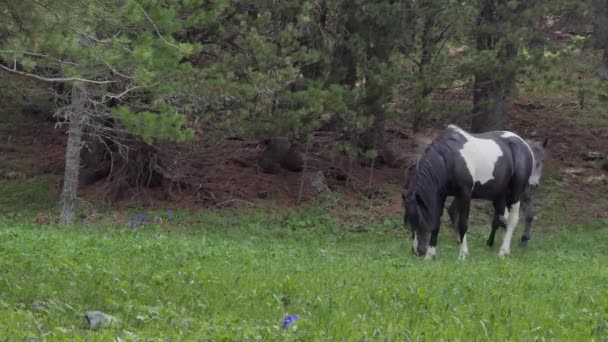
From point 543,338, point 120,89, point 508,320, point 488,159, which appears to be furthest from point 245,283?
point 120,89

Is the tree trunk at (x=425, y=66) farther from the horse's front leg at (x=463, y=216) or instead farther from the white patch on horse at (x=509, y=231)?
the horse's front leg at (x=463, y=216)

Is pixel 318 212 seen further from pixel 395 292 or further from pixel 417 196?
pixel 395 292

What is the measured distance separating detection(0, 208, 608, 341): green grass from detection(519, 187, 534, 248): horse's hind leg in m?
3.80

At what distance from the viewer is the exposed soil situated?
20797 mm

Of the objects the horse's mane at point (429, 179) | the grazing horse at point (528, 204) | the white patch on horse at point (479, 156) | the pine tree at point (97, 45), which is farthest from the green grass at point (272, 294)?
the grazing horse at point (528, 204)

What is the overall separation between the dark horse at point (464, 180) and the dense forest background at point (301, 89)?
2186 millimetres

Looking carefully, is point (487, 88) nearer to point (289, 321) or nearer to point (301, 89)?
point (301, 89)

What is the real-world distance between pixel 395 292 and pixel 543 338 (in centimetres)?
215

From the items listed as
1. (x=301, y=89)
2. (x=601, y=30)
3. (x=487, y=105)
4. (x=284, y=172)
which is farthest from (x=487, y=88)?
(x=284, y=172)

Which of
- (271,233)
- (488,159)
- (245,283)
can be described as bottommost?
(271,233)

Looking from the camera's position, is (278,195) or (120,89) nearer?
(120,89)

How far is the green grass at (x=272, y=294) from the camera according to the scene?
562 centimetres

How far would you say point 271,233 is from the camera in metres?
17.7

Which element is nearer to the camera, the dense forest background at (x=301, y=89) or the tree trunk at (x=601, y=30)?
the dense forest background at (x=301, y=89)
